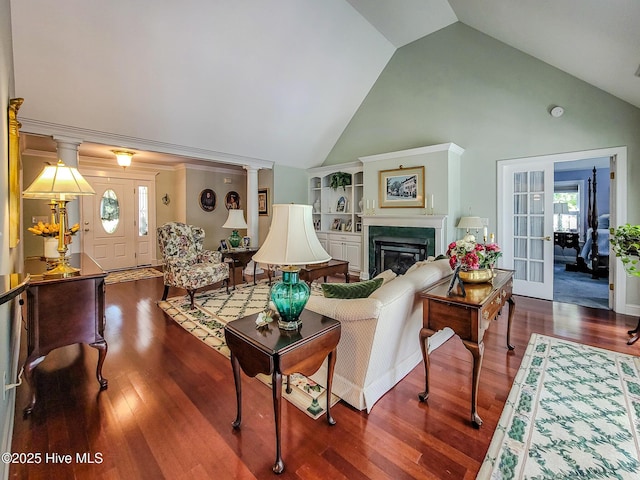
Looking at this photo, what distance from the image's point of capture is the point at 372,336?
1807 mm

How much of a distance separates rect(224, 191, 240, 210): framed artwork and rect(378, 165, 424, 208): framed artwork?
420cm

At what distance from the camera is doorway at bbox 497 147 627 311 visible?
429 centimetres

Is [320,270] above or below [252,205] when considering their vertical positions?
below

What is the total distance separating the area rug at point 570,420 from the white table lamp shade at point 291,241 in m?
1.37

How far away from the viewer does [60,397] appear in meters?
2.06

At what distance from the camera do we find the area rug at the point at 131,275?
5559 mm

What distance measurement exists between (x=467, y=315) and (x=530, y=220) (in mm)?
3616

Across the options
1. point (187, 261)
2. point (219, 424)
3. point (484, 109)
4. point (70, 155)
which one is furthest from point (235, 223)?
point (484, 109)

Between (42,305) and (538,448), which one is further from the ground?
(42,305)

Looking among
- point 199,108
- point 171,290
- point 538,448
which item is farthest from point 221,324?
point 199,108

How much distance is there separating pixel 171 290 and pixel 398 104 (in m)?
5.25

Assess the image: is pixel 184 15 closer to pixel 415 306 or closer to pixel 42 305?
pixel 42 305

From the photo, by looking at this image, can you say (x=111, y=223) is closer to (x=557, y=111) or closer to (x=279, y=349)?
(x=279, y=349)

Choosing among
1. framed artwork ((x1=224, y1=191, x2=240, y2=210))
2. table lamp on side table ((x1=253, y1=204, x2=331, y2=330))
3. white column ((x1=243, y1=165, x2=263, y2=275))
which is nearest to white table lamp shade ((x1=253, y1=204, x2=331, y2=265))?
table lamp on side table ((x1=253, y1=204, x2=331, y2=330))
